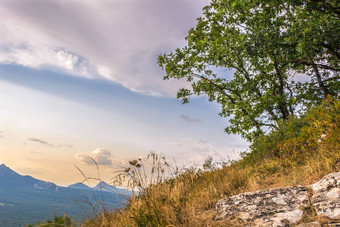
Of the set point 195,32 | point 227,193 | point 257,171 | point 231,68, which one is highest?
point 195,32

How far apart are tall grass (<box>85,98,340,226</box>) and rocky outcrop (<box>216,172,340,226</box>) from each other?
27 centimetres

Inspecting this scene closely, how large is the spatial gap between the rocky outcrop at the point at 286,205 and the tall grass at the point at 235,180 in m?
0.27

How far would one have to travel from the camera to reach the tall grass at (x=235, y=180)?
399cm

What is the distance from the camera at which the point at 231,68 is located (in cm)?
1477

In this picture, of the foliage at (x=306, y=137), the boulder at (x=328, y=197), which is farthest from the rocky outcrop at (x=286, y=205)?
the foliage at (x=306, y=137)

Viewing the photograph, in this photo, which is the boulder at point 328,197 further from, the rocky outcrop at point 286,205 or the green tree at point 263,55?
the green tree at point 263,55

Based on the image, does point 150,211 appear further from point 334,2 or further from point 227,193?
point 334,2

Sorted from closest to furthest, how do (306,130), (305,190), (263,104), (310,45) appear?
(305,190) → (306,130) → (310,45) → (263,104)

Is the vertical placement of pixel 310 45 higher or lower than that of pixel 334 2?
lower

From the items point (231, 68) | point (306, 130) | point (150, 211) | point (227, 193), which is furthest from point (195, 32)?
point (150, 211)

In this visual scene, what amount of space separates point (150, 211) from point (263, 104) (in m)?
9.41

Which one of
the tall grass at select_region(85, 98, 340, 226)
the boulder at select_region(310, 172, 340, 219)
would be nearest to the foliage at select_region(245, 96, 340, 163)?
the tall grass at select_region(85, 98, 340, 226)

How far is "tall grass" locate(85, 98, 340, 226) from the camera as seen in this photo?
13.1ft

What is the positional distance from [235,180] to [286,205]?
240cm
